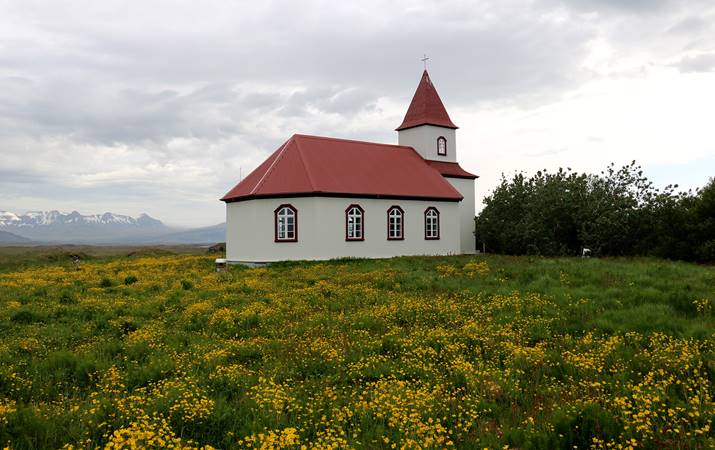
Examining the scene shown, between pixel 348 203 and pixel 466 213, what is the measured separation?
13804 mm

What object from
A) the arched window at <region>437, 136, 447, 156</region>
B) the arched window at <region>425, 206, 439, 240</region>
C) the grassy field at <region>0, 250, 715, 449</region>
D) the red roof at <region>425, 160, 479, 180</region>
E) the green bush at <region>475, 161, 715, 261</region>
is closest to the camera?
the grassy field at <region>0, 250, 715, 449</region>

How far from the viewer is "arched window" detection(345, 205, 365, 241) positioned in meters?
32.0

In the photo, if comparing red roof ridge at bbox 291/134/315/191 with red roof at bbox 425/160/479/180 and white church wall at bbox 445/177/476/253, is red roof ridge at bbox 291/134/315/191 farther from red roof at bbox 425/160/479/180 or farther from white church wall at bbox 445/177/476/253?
white church wall at bbox 445/177/476/253

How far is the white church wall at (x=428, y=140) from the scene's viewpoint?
40719mm

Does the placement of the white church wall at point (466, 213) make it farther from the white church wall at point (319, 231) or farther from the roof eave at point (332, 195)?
the white church wall at point (319, 231)

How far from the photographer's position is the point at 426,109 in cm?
4116

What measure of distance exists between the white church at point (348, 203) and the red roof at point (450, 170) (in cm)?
13

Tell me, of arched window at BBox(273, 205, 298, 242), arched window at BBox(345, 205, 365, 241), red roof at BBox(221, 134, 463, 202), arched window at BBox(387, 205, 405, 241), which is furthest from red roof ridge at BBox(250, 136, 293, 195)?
arched window at BBox(387, 205, 405, 241)

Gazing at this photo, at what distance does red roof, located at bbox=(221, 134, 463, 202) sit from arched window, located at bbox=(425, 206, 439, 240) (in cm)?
115

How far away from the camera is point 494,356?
9648mm

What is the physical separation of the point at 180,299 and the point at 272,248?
14.1m

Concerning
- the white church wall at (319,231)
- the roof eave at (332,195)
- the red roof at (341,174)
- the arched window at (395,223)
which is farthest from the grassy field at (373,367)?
the arched window at (395,223)

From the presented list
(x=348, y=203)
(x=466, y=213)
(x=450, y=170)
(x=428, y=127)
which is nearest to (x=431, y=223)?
(x=466, y=213)

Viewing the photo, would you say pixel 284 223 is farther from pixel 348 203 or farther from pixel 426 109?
pixel 426 109
